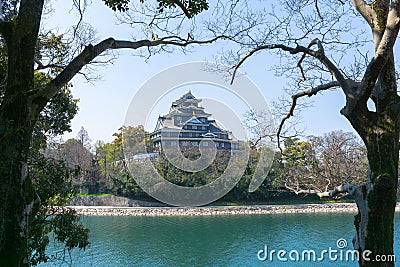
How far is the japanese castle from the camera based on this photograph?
20.9m

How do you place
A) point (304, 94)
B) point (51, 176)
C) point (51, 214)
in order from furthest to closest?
point (51, 214)
point (51, 176)
point (304, 94)

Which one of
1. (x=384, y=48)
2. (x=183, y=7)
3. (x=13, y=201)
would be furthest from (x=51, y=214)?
(x=384, y=48)

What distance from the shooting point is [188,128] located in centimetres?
2388

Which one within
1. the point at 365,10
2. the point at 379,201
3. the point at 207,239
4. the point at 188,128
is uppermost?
the point at 188,128

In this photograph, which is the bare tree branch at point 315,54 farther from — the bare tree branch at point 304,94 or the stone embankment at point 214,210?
the stone embankment at point 214,210

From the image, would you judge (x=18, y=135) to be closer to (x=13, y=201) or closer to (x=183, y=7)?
(x=13, y=201)

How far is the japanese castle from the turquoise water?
22.7 ft

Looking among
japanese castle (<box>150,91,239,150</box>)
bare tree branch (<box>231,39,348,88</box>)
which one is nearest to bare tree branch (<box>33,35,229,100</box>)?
bare tree branch (<box>231,39,348,88</box>)

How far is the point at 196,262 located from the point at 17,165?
648 cm

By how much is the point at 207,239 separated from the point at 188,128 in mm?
14390

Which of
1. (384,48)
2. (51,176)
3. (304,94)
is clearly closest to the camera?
(384,48)

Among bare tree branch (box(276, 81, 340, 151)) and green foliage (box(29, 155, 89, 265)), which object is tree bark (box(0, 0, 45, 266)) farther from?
bare tree branch (box(276, 81, 340, 151))

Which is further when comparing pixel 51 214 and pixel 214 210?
pixel 214 210

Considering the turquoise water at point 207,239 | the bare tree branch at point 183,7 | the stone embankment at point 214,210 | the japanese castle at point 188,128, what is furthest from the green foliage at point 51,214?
the japanese castle at point 188,128
